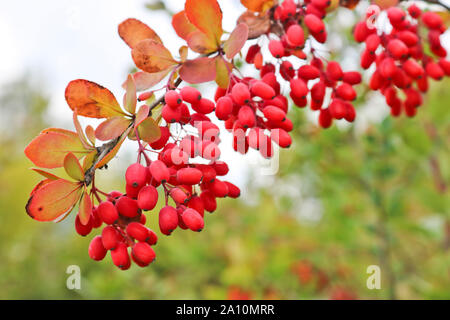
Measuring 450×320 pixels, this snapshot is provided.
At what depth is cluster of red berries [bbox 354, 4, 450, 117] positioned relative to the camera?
587 mm

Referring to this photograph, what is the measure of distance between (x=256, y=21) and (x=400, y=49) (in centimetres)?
21

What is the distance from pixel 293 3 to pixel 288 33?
0.17 ft

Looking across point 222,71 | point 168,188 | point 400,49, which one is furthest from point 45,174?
point 400,49

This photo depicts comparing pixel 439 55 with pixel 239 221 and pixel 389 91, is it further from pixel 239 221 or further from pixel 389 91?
pixel 239 221

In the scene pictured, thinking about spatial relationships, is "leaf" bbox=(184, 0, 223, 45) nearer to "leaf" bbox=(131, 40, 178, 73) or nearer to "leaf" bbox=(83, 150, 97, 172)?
"leaf" bbox=(131, 40, 178, 73)

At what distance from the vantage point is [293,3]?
540 mm

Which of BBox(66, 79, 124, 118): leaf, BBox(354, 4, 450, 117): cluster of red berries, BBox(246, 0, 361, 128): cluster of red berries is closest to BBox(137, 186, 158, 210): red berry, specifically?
BBox(66, 79, 124, 118): leaf

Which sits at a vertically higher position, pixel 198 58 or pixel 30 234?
pixel 30 234

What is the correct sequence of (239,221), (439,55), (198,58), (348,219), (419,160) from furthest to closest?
1. (239,221)
2. (348,219)
3. (419,160)
4. (439,55)
5. (198,58)

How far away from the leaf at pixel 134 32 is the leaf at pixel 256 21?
0.13 m

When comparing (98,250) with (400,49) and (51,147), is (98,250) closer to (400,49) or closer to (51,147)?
(51,147)

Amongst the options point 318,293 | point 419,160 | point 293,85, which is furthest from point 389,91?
point 318,293

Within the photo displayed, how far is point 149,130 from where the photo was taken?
44 centimetres
